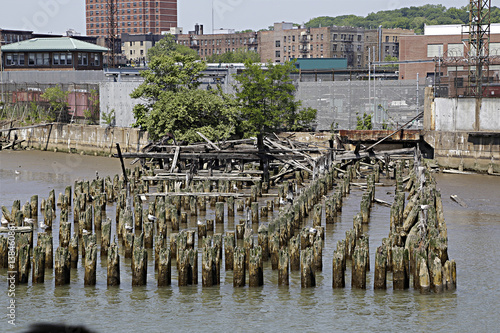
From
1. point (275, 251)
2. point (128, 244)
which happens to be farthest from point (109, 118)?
point (275, 251)

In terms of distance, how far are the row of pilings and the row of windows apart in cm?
5918

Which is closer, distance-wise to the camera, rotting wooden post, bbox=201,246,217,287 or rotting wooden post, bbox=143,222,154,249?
rotting wooden post, bbox=201,246,217,287

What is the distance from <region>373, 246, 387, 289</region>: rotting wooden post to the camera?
20750 mm

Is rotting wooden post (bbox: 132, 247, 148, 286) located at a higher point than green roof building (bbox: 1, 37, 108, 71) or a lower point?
lower

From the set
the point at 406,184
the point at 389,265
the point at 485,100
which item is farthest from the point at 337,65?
the point at 389,265

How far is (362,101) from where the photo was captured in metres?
58.2

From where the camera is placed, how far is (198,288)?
69.8ft

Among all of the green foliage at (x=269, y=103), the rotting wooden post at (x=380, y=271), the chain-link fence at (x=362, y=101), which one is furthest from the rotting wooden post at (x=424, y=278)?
the chain-link fence at (x=362, y=101)

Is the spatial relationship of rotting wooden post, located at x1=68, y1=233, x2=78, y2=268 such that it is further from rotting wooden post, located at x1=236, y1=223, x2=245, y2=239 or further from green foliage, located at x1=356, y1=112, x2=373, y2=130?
green foliage, located at x1=356, y1=112, x2=373, y2=130

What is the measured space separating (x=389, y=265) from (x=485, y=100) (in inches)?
1162

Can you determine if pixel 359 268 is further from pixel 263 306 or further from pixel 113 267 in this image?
pixel 113 267

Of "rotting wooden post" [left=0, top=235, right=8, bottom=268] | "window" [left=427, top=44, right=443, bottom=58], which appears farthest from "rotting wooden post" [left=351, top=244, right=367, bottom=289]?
"window" [left=427, top=44, right=443, bottom=58]

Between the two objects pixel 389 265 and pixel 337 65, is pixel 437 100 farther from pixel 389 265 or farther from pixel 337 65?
pixel 337 65

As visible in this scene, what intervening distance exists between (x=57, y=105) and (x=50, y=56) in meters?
26.4
